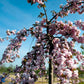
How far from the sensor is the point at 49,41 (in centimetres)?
552

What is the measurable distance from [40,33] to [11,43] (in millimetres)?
1554

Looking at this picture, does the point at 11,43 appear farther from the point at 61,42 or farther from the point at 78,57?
the point at 78,57

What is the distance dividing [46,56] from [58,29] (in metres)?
1.31

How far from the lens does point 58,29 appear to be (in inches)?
221

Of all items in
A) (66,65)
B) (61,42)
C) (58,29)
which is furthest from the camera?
(58,29)

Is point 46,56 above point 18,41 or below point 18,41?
below

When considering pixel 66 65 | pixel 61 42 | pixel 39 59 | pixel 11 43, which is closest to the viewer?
pixel 66 65

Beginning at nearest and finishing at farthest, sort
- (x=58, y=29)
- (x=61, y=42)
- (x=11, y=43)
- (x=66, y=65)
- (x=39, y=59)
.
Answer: (x=66, y=65), (x=39, y=59), (x=61, y=42), (x=58, y=29), (x=11, y=43)

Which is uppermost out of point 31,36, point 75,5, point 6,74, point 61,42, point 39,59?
point 75,5

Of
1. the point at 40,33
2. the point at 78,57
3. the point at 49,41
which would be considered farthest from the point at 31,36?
the point at 78,57

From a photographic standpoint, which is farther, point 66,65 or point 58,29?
point 58,29

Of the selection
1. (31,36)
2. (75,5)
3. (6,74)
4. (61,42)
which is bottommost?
(6,74)

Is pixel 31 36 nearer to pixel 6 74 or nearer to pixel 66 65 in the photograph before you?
pixel 6 74

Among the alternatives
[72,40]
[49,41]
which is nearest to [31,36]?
[49,41]
